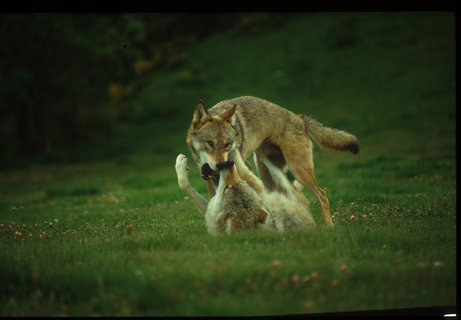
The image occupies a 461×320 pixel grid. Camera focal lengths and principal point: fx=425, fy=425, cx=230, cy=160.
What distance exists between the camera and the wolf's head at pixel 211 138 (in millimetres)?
4414

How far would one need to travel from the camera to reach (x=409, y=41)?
13.6 m

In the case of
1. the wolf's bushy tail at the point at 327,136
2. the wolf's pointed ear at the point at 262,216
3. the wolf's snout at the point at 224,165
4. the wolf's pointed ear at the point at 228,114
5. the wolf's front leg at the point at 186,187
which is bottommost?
the wolf's pointed ear at the point at 262,216

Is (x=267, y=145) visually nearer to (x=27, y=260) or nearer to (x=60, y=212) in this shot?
(x=27, y=260)

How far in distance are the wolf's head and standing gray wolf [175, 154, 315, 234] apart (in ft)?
0.61

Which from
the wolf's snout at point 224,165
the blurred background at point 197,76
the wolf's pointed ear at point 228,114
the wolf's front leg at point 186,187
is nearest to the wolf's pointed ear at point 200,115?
the wolf's pointed ear at point 228,114

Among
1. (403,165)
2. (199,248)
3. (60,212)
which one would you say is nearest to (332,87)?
(403,165)

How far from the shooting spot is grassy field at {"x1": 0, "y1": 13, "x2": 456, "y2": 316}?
3.26m

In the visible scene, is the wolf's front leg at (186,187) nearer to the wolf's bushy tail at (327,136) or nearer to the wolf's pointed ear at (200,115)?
the wolf's pointed ear at (200,115)

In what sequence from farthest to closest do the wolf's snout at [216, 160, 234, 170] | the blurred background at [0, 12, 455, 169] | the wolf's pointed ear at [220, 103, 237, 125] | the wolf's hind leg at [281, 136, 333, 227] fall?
1. the blurred background at [0, 12, 455, 169]
2. the wolf's hind leg at [281, 136, 333, 227]
3. the wolf's pointed ear at [220, 103, 237, 125]
4. the wolf's snout at [216, 160, 234, 170]

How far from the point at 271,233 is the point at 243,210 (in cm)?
37

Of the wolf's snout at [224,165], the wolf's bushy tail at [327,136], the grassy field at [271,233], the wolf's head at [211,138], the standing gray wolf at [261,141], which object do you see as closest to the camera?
the grassy field at [271,233]

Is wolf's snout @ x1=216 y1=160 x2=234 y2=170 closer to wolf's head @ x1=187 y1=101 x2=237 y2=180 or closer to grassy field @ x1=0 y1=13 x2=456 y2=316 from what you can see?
wolf's head @ x1=187 y1=101 x2=237 y2=180

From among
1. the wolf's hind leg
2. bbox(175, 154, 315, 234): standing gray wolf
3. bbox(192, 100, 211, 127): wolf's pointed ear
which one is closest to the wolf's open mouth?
bbox(175, 154, 315, 234): standing gray wolf

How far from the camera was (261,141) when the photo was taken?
5340 millimetres
